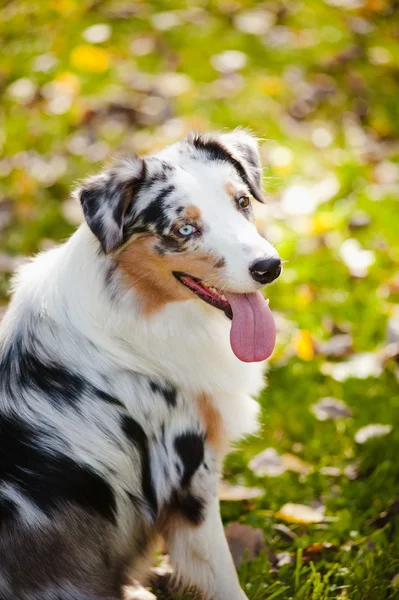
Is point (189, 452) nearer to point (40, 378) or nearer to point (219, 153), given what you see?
point (40, 378)

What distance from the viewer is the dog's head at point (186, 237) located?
2.80 m

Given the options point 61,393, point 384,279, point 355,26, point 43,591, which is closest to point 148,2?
point 355,26

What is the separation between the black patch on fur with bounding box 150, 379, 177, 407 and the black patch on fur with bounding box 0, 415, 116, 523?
394 millimetres

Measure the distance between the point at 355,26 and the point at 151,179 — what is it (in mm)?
5072

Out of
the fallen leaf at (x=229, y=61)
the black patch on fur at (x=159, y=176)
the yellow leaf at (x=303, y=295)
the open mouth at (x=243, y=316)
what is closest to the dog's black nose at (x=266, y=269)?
the open mouth at (x=243, y=316)

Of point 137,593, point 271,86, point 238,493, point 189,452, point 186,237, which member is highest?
point 186,237

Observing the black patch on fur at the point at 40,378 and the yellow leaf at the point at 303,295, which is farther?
the yellow leaf at the point at 303,295

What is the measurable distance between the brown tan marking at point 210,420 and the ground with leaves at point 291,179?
27.7 inches

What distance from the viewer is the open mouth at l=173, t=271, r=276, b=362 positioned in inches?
116

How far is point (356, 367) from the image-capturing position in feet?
14.3

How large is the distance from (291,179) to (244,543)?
313 centimetres

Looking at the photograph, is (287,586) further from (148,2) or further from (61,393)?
(148,2)

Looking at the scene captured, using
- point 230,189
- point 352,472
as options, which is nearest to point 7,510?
point 230,189

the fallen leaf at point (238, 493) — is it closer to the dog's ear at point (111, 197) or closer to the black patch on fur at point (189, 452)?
the black patch on fur at point (189, 452)
